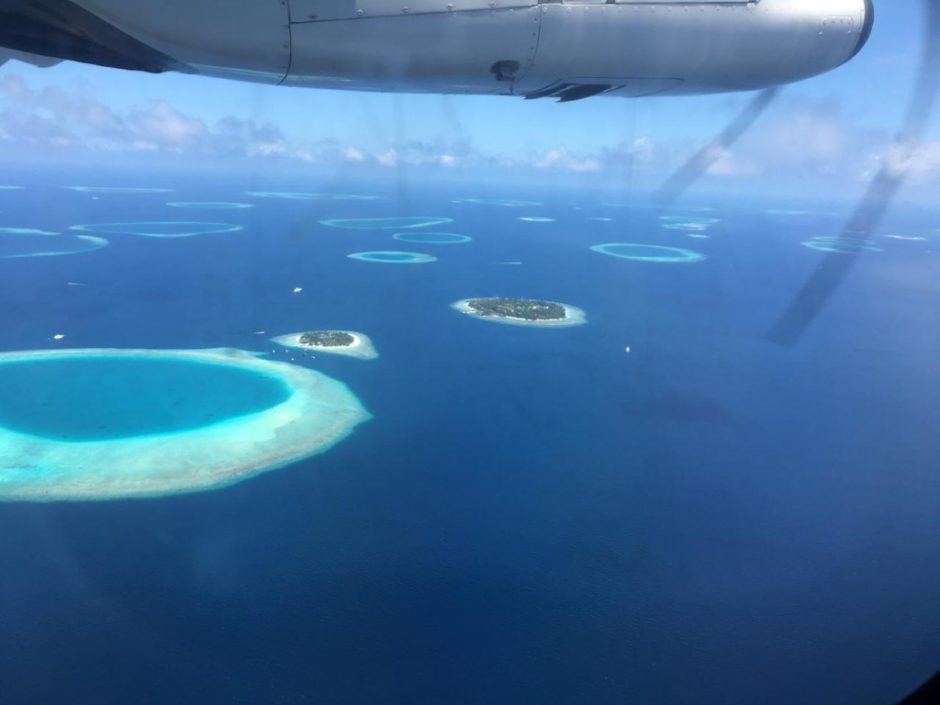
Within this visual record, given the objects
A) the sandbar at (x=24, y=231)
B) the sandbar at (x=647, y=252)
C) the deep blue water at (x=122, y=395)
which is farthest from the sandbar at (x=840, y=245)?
the sandbar at (x=24, y=231)

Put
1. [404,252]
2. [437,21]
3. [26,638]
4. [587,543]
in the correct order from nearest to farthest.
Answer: [437,21] → [26,638] → [587,543] → [404,252]

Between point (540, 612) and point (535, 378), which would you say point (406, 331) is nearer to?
point (535, 378)

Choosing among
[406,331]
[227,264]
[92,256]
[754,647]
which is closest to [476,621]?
[754,647]

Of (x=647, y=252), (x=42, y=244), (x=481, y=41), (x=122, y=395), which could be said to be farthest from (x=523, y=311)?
(x=42, y=244)

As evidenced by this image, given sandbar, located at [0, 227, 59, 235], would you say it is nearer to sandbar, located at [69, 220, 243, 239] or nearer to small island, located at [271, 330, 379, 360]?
sandbar, located at [69, 220, 243, 239]

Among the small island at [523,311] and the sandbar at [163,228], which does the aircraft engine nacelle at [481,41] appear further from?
the sandbar at [163,228]
